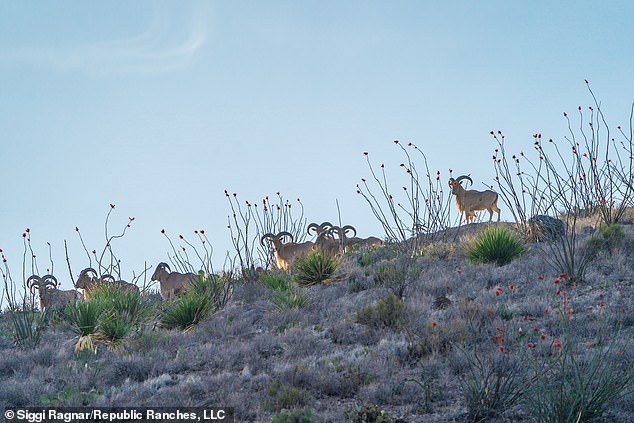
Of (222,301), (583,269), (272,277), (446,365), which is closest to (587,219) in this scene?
(583,269)

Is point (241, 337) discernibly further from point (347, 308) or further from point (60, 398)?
point (60, 398)

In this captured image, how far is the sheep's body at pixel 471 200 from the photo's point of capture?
23.8 meters

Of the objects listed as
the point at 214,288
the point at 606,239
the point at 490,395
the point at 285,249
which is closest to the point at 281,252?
the point at 285,249

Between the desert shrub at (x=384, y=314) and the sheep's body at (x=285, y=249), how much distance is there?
26.7ft

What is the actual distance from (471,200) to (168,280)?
9.57 metres

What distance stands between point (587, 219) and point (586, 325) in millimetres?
9575

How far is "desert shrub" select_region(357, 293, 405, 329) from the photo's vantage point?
12243 millimetres

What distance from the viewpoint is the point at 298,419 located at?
7504 millimetres

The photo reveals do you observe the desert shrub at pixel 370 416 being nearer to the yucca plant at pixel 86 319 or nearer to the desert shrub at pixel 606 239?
the yucca plant at pixel 86 319

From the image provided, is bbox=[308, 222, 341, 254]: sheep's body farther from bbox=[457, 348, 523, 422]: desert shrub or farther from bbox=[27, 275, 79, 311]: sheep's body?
bbox=[457, 348, 523, 422]: desert shrub

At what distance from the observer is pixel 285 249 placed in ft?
68.8

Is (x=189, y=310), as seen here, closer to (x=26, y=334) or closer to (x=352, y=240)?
(x=26, y=334)

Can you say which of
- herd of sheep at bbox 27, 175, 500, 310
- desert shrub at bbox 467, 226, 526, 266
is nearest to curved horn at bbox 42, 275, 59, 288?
herd of sheep at bbox 27, 175, 500, 310

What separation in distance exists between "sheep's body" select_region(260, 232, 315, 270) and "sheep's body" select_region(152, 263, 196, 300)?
8.05ft
